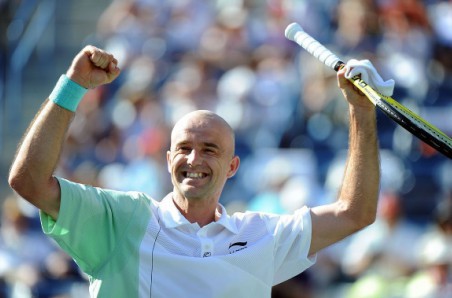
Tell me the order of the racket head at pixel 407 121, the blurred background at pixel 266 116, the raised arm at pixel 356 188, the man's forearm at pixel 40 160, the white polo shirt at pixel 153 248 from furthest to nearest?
the blurred background at pixel 266 116 < the raised arm at pixel 356 188 < the racket head at pixel 407 121 < the white polo shirt at pixel 153 248 < the man's forearm at pixel 40 160

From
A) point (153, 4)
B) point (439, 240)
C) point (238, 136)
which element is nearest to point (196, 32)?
point (153, 4)

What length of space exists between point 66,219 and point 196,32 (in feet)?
24.3

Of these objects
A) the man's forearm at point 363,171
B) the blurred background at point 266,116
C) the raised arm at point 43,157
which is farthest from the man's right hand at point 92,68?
the blurred background at point 266,116

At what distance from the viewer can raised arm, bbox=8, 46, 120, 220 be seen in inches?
170

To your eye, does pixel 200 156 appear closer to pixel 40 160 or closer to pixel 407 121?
pixel 40 160

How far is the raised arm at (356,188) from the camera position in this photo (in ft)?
16.3

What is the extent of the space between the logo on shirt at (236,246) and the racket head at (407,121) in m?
0.89

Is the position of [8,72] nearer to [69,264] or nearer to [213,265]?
[69,264]

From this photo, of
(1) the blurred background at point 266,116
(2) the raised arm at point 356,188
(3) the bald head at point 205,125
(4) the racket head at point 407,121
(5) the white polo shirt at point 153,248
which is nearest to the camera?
(5) the white polo shirt at point 153,248

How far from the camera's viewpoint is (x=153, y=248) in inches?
181

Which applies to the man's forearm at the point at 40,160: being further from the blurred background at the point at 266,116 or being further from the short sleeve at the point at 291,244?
the blurred background at the point at 266,116

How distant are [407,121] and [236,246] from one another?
3.18 feet

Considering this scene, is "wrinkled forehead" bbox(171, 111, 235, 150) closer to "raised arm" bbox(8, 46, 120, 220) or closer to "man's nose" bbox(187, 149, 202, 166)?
"man's nose" bbox(187, 149, 202, 166)

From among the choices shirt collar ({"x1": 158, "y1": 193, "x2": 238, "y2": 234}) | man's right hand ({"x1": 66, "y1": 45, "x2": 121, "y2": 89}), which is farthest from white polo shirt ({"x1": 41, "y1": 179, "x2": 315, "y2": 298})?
man's right hand ({"x1": 66, "y1": 45, "x2": 121, "y2": 89})
